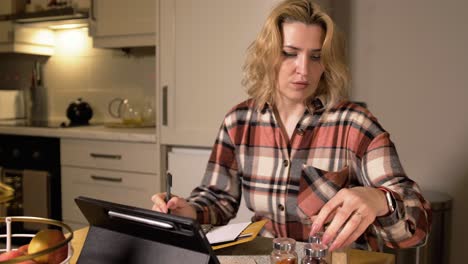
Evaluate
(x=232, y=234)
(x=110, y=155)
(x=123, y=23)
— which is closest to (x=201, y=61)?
(x=123, y=23)

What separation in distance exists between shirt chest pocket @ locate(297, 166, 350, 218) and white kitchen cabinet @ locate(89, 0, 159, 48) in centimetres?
154

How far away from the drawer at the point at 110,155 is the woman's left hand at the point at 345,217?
1.69 meters

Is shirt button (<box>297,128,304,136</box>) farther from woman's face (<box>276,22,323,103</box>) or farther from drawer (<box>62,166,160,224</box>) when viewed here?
drawer (<box>62,166,160,224</box>)

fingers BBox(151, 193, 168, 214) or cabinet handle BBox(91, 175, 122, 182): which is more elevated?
fingers BBox(151, 193, 168, 214)

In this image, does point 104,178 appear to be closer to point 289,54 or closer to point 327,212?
point 289,54

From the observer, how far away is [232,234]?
3.11ft

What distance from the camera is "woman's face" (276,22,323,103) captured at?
4.01 ft

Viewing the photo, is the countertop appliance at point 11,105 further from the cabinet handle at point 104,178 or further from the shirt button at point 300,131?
the shirt button at point 300,131

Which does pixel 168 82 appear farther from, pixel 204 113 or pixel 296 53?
pixel 296 53

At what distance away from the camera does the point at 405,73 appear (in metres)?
2.21

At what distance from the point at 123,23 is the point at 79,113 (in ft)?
2.41

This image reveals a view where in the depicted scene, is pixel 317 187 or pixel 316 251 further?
pixel 317 187

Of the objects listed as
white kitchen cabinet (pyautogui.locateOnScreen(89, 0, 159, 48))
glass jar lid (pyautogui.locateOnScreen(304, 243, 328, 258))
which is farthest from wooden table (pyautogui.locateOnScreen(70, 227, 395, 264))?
white kitchen cabinet (pyautogui.locateOnScreen(89, 0, 159, 48))

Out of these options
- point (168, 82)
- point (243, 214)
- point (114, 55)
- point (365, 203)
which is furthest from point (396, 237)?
point (114, 55)
